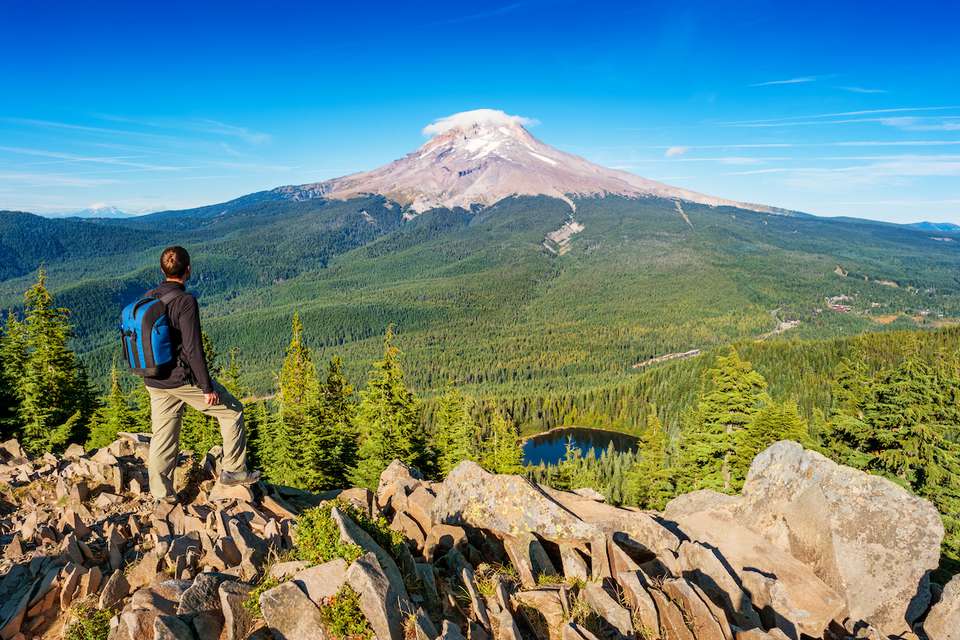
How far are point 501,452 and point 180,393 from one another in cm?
2514

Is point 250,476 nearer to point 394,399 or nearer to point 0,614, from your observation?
point 0,614

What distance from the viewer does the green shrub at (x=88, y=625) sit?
570cm

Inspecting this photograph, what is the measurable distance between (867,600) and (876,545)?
4.43ft

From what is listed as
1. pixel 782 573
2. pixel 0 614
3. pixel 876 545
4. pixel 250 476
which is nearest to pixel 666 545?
pixel 782 573

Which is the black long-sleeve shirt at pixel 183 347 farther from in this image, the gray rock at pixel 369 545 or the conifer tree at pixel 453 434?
the conifer tree at pixel 453 434

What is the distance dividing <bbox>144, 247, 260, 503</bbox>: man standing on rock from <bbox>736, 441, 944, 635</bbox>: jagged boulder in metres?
11.7

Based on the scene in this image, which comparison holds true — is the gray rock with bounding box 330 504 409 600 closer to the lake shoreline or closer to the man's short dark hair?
the man's short dark hair

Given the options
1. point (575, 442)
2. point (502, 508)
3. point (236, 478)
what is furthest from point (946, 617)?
point (575, 442)

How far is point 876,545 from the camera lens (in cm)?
1044

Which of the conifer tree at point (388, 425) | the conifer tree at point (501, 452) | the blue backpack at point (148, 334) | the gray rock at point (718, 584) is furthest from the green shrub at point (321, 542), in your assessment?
the conifer tree at point (501, 452)

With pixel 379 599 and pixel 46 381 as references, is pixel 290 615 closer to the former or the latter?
pixel 379 599

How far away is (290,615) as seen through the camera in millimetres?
5547

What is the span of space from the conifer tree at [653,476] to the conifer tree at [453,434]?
12553 mm

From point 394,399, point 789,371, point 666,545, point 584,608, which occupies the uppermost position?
point 584,608
